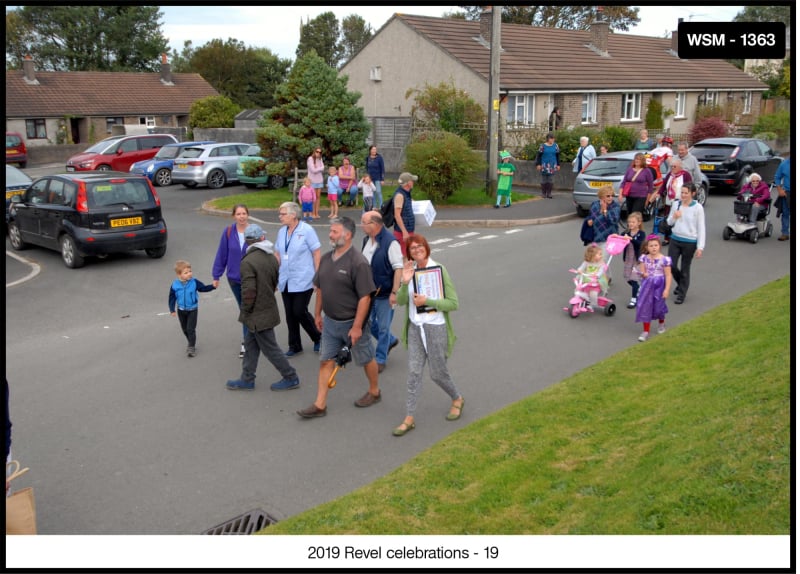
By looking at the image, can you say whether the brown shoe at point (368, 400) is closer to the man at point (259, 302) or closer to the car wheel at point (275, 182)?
the man at point (259, 302)

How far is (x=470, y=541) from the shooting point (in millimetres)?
4020

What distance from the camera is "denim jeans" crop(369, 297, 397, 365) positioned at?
8352 mm

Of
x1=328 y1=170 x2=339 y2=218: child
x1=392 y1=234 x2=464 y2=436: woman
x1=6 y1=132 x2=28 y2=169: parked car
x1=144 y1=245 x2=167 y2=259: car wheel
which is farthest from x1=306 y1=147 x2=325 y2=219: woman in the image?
x1=6 y1=132 x2=28 y2=169: parked car

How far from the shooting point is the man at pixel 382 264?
25.9 feet

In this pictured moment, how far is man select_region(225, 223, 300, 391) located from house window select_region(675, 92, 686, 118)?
32.7 m

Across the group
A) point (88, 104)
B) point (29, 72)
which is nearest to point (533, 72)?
point (88, 104)

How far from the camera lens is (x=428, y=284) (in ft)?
22.3

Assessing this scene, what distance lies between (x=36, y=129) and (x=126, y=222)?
117 ft

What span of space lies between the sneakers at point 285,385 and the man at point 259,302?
0.01 meters

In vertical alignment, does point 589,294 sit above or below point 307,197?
below

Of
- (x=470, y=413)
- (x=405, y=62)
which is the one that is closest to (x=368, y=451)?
(x=470, y=413)

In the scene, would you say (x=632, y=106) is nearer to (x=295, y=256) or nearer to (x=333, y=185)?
(x=333, y=185)

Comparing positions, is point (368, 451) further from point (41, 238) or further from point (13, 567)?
point (41, 238)

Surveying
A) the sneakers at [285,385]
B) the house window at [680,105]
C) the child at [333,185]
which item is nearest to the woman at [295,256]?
the sneakers at [285,385]
